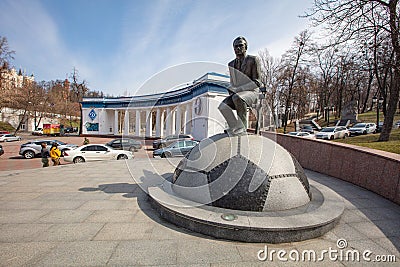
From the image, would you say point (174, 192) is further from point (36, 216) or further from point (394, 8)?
point (394, 8)

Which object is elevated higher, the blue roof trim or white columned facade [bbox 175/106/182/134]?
the blue roof trim

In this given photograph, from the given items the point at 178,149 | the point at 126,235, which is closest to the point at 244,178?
the point at 126,235

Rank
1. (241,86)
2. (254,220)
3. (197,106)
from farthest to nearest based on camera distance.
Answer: (197,106), (241,86), (254,220)

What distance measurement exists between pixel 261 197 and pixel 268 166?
70 cm

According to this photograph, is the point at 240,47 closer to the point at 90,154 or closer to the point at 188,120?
the point at 90,154

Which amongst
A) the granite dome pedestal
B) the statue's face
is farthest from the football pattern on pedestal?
the statue's face

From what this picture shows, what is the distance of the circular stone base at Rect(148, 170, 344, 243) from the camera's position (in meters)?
3.47

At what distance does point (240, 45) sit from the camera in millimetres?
5113

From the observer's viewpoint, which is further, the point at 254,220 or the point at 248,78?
the point at 248,78

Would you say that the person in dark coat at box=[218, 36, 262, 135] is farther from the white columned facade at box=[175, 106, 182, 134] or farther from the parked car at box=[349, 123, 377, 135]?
the parked car at box=[349, 123, 377, 135]

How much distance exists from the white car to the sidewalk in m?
8.07

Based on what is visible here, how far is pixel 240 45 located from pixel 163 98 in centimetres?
2971

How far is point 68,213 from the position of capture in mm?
4539

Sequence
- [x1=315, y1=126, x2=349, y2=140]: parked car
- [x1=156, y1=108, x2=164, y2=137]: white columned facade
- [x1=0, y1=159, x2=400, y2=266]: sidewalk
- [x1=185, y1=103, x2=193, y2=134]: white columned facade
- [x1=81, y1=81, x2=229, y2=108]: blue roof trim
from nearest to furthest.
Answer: [x1=0, y1=159, x2=400, y2=266]: sidewalk, [x1=315, y1=126, x2=349, y2=140]: parked car, [x1=81, y1=81, x2=229, y2=108]: blue roof trim, [x1=185, y1=103, x2=193, y2=134]: white columned facade, [x1=156, y1=108, x2=164, y2=137]: white columned facade
